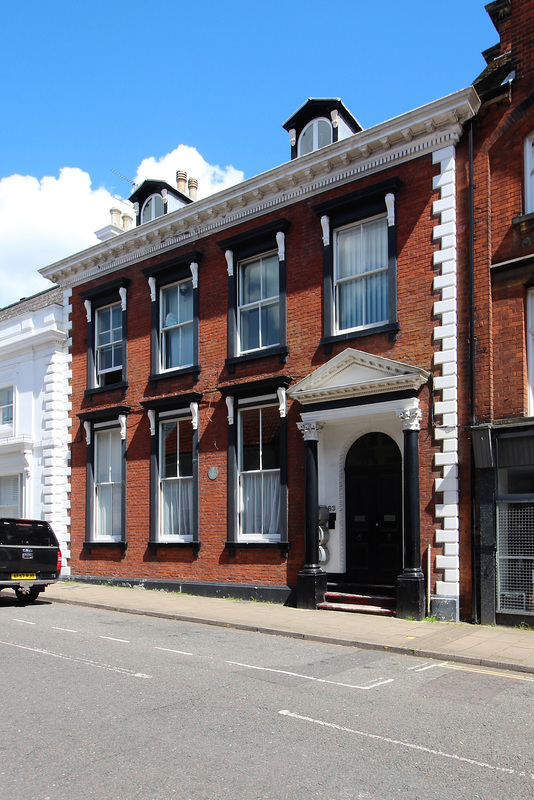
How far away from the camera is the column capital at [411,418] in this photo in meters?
12.4

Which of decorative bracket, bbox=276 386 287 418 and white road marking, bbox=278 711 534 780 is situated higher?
decorative bracket, bbox=276 386 287 418

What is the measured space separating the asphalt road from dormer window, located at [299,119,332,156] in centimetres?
1100

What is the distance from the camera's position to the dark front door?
44.3 ft

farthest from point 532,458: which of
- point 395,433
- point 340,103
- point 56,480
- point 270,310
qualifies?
point 56,480

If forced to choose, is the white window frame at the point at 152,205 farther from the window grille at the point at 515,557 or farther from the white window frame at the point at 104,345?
the window grille at the point at 515,557

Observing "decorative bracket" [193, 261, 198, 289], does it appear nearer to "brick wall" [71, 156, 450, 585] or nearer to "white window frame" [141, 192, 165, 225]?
"brick wall" [71, 156, 450, 585]

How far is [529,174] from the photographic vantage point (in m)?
12.1

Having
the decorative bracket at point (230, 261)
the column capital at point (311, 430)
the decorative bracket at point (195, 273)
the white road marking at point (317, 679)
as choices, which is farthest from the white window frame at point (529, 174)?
the white road marking at point (317, 679)

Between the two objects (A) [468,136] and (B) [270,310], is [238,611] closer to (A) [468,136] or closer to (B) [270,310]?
(B) [270,310]

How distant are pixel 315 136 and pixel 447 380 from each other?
7.01 m

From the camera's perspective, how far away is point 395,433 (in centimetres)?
1364

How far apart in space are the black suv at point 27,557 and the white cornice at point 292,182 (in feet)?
25.1

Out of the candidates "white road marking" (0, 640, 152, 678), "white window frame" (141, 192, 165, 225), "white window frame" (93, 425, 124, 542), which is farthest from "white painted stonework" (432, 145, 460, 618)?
"white window frame" (93, 425, 124, 542)

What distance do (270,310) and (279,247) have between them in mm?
1394
